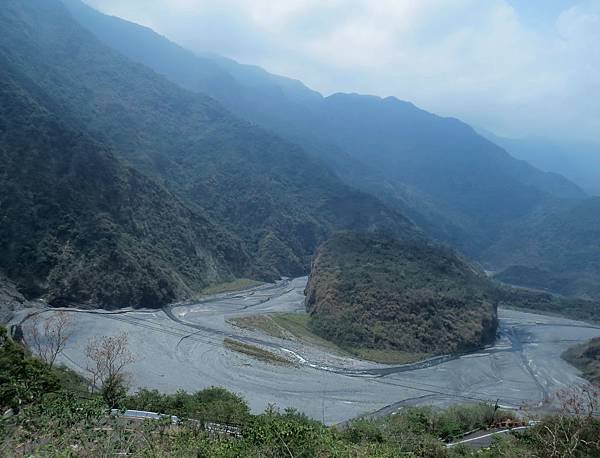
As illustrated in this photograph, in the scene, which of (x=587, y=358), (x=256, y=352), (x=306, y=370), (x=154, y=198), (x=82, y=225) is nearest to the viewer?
(x=306, y=370)

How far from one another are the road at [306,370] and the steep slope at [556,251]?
2667 inches

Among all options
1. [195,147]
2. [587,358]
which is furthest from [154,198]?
[587,358]

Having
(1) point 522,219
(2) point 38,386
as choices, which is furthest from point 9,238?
(1) point 522,219

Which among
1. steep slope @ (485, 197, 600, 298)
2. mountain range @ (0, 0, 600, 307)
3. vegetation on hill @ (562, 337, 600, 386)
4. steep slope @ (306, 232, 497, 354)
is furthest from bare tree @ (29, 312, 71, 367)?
steep slope @ (485, 197, 600, 298)

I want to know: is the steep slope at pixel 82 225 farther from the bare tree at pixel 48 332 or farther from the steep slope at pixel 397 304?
the steep slope at pixel 397 304

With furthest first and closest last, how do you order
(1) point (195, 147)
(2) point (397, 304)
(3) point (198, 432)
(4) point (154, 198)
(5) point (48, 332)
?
(1) point (195, 147) < (4) point (154, 198) < (2) point (397, 304) < (5) point (48, 332) < (3) point (198, 432)

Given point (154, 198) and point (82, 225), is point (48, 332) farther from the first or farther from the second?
point (154, 198)

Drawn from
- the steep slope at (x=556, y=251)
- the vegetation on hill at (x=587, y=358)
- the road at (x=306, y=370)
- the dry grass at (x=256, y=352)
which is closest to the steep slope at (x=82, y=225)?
the road at (x=306, y=370)

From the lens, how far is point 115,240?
214ft

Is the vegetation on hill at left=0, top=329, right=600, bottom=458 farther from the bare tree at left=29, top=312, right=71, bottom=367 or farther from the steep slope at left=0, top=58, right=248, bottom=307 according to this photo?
the steep slope at left=0, top=58, right=248, bottom=307

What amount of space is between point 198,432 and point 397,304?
157ft

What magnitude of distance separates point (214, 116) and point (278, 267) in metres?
74.3

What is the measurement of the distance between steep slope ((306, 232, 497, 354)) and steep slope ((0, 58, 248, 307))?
2025 centimetres

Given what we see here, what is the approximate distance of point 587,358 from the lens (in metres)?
58.2
